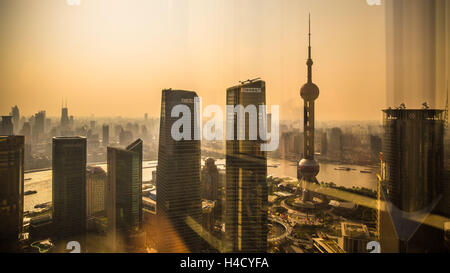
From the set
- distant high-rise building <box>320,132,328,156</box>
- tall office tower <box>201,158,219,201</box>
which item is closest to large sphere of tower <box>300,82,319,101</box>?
distant high-rise building <box>320,132,328,156</box>

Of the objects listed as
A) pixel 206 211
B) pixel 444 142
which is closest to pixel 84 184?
pixel 206 211

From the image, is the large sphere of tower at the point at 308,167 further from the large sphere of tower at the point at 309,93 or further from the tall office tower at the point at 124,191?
the tall office tower at the point at 124,191

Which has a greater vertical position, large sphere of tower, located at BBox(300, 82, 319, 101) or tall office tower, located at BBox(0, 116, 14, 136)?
large sphere of tower, located at BBox(300, 82, 319, 101)

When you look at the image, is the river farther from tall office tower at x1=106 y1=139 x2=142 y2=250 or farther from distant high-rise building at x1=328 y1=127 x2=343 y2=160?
tall office tower at x1=106 y1=139 x2=142 y2=250

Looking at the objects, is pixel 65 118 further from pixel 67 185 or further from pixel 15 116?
pixel 67 185

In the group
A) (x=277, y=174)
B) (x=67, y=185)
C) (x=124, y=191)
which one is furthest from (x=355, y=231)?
(x=67, y=185)
